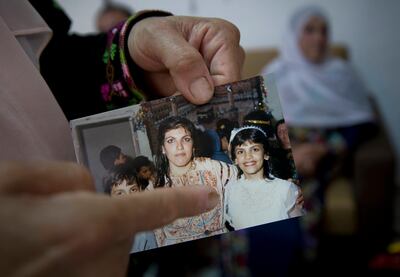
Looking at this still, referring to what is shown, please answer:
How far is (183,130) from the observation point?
461 mm

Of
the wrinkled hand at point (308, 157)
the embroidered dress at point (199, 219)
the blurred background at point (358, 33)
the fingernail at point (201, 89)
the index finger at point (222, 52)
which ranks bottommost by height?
the wrinkled hand at point (308, 157)

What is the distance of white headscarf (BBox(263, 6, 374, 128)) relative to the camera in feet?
6.03

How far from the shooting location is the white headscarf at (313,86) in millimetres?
1837

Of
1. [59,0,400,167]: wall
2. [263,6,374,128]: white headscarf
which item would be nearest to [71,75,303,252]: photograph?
[263,6,374,128]: white headscarf

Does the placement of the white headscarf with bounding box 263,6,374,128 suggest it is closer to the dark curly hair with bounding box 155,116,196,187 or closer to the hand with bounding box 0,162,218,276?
the dark curly hair with bounding box 155,116,196,187

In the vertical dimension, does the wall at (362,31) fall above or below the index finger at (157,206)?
above

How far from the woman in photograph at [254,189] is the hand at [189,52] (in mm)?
71

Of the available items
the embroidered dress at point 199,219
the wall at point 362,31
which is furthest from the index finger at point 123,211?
the wall at point 362,31

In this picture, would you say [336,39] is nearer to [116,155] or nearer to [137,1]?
[137,1]

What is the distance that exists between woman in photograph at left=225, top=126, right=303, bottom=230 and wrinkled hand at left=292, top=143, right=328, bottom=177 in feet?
3.94

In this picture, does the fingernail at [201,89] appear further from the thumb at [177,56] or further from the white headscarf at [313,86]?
the white headscarf at [313,86]

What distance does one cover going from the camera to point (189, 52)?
0.45 metres

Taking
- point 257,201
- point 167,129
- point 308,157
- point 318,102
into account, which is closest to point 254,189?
point 257,201

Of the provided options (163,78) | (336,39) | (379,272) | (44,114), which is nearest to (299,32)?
(336,39)
